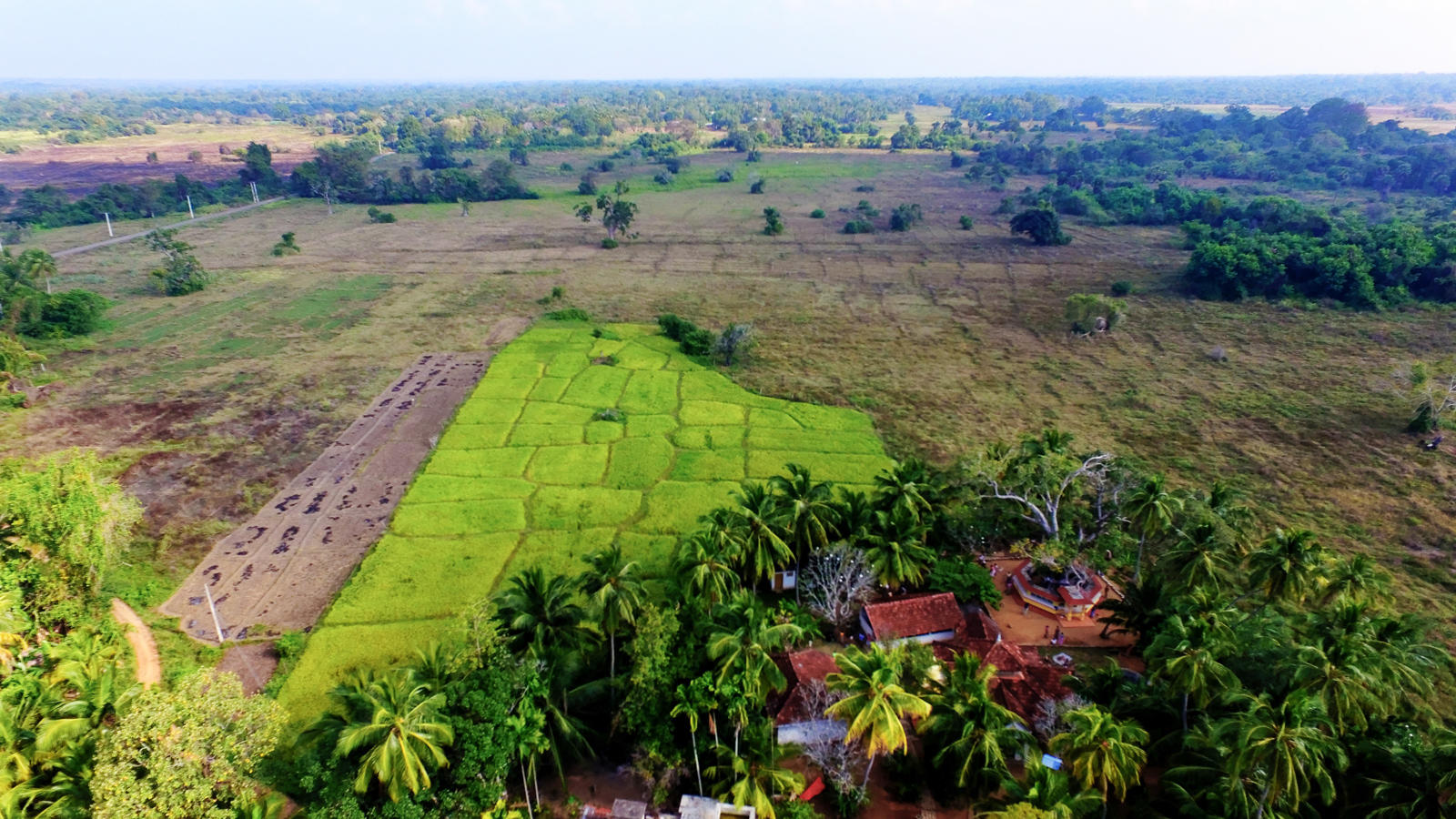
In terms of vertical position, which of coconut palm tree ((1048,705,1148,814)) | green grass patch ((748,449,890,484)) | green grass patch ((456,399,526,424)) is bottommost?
green grass patch ((748,449,890,484))

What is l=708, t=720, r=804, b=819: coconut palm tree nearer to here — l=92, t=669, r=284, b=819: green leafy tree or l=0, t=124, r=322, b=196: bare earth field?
l=92, t=669, r=284, b=819: green leafy tree

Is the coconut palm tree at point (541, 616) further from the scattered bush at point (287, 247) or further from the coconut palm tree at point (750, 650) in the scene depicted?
the scattered bush at point (287, 247)

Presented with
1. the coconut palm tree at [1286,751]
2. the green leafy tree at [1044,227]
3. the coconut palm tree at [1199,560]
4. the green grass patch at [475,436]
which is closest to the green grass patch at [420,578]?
Answer: the green grass patch at [475,436]

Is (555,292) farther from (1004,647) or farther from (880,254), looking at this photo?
(1004,647)

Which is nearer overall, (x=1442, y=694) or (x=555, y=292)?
(x=1442, y=694)

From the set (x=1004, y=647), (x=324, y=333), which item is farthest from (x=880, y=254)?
(x=1004, y=647)

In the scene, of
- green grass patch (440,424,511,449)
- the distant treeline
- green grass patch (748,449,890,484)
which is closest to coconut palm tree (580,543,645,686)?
green grass patch (748,449,890,484)

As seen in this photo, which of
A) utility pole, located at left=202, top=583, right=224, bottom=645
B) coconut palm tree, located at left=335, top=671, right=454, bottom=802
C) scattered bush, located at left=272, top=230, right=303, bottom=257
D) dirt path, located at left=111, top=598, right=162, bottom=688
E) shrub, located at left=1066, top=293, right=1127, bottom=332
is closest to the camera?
coconut palm tree, located at left=335, top=671, right=454, bottom=802
